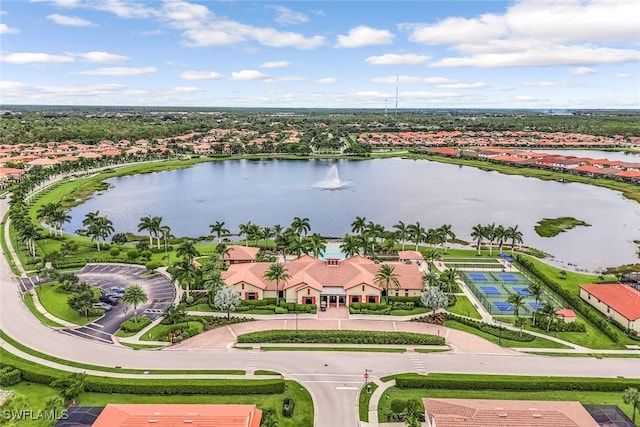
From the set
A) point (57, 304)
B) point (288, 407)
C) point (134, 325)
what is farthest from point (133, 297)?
point (288, 407)

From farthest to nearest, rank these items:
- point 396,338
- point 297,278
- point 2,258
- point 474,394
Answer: point 2,258
point 297,278
point 396,338
point 474,394

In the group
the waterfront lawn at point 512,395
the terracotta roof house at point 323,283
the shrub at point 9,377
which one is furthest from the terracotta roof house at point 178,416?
the terracotta roof house at point 323,283

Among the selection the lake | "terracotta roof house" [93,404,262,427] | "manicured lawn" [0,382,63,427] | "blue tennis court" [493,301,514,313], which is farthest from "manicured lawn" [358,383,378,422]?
the lake

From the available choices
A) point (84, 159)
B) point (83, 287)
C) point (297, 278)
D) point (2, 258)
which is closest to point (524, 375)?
point (297, 278)

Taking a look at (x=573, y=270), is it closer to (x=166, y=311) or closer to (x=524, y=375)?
(x=524, y=375)

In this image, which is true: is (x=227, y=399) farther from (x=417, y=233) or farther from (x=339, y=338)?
(x=417, y=233)

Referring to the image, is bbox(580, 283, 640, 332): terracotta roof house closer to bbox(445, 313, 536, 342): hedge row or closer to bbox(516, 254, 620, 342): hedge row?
bbox(516, 254, 620, 342): hedge row
